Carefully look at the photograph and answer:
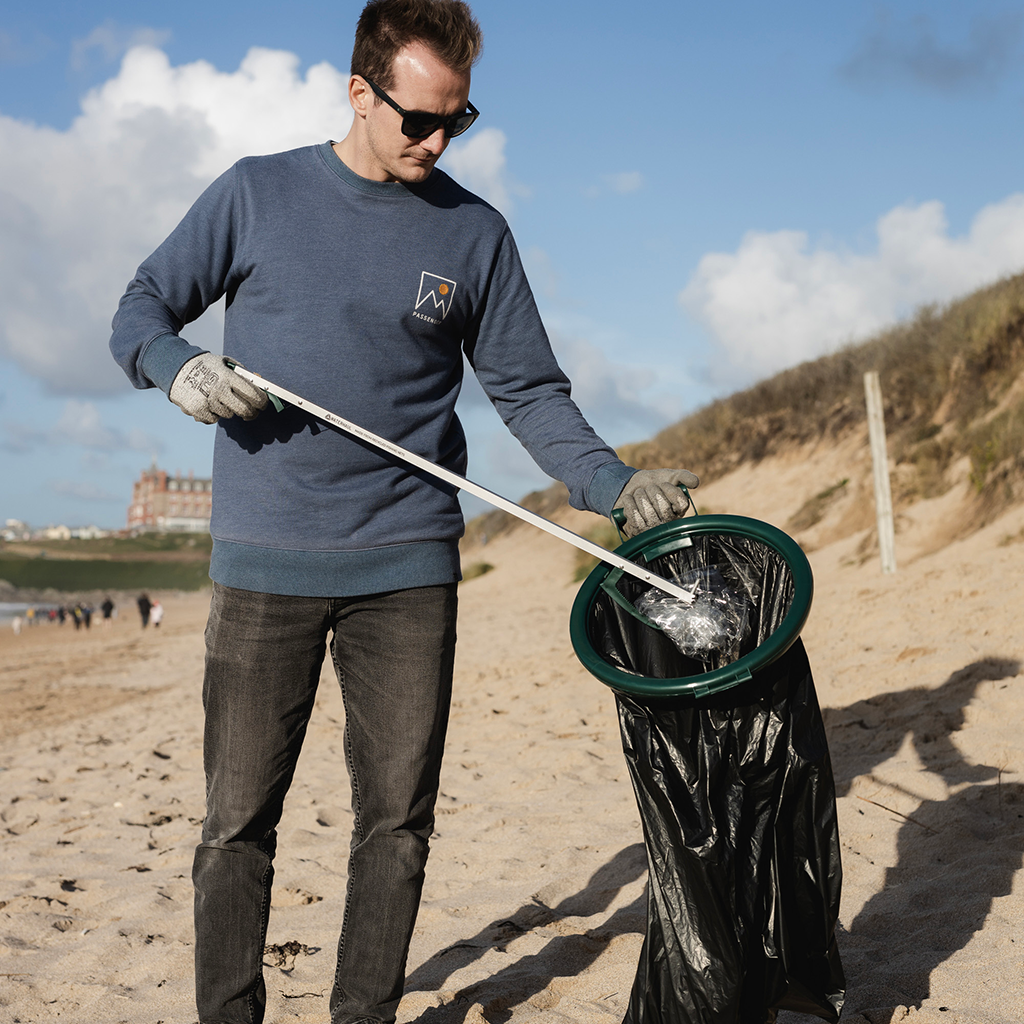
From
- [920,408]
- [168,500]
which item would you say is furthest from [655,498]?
[168,500]

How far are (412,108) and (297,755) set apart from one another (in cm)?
124

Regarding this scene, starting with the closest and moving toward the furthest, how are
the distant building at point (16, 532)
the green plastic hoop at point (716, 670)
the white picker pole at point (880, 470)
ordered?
the green plastic hoop at point (716, 670) → the white picker pole at point (880, 470) → the distant building at point (16, 532)

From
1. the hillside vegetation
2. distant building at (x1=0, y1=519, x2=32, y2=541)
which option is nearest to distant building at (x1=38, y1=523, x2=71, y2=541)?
distant building at (x1=0, y1=519, x2=32, y2=541)

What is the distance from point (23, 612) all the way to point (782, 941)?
1717 inches

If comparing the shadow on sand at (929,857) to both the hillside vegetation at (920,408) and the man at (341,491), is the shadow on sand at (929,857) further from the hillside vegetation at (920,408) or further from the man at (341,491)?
the hillside vegetation at (920,408)

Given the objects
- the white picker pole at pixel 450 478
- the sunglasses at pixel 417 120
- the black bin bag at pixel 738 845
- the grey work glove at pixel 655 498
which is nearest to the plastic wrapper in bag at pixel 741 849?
the black bin bag at pixel 738 845

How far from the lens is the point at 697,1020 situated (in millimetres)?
1603

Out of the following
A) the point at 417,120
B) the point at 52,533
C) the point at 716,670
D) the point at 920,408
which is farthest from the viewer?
the point at 52,533

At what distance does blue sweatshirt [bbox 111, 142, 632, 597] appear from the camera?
1.75 m

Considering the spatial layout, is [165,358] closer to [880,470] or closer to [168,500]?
[880,470]

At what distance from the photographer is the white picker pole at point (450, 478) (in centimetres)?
168

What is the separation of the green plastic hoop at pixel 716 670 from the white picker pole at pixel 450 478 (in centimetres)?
7

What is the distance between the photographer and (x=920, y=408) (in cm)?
1141

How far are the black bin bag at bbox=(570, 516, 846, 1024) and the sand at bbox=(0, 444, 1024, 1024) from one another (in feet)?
1.41
